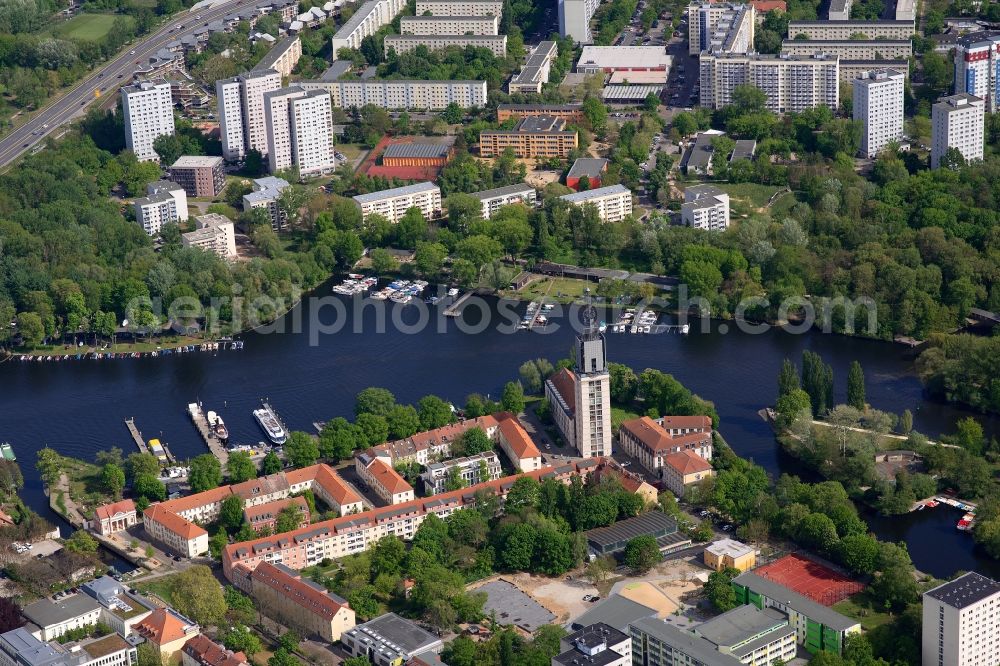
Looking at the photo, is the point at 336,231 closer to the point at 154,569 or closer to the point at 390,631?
the point at 154,569

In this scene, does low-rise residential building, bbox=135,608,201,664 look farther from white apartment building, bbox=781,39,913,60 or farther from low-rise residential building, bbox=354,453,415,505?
white apartment building, bbox=781,39,913,60

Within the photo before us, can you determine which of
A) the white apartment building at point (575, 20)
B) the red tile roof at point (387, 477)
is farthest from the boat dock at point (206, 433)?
the white apartment building at point (575, 20)

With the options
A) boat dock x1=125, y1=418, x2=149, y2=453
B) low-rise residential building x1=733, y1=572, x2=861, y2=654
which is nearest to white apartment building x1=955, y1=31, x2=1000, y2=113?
A: boat dock x1=125, y1=418, x2=149, y2=453

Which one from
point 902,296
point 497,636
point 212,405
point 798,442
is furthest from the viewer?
A: point 902,296

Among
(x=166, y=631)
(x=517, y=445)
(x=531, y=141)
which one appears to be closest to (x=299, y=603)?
(x=166, y=631)

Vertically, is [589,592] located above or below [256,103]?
below

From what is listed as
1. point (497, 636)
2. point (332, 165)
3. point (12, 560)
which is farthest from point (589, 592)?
point (332, 165)
